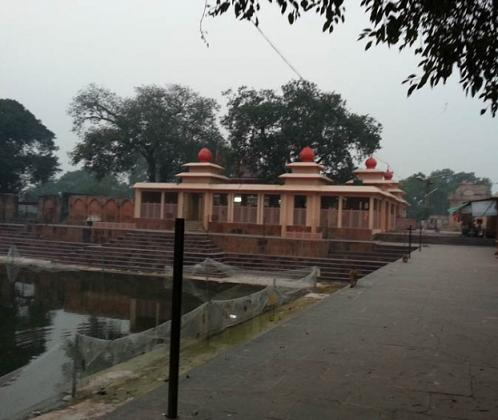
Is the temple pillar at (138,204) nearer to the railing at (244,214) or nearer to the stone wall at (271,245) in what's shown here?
the railing at (244,214)

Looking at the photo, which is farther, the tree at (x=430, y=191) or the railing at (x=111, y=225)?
the tree at (x=430, y=191)

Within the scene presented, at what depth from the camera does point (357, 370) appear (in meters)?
5.07

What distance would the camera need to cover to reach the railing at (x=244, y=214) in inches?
1102

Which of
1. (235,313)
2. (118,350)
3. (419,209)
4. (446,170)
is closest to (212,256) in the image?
(235,313)

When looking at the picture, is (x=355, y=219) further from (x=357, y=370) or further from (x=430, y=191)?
(x=430, y=191)

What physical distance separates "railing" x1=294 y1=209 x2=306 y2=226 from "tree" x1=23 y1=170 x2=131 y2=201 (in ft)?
140

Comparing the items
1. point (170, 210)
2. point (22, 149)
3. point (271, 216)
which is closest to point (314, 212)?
point (271, 216)

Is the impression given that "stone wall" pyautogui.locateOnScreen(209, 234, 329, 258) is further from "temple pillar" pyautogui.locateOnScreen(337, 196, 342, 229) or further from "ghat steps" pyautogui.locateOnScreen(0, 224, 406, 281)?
"temple pillar" pyautogui.locateOnScreen(337, 196, 342, 229)

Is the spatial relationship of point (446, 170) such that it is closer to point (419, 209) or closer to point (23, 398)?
point (419, 209)

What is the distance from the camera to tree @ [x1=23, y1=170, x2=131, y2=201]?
66125mm

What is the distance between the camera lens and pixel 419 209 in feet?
227

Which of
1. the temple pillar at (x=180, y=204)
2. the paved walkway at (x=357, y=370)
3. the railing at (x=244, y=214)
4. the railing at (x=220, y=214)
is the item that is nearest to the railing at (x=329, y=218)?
the railing at (x=244, y=214)

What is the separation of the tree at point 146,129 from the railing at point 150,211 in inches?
299

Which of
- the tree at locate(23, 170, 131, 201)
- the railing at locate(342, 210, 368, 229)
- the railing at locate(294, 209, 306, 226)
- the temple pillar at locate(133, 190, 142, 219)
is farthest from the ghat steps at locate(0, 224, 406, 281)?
the tree at locate(23, 170, 131, 201)
